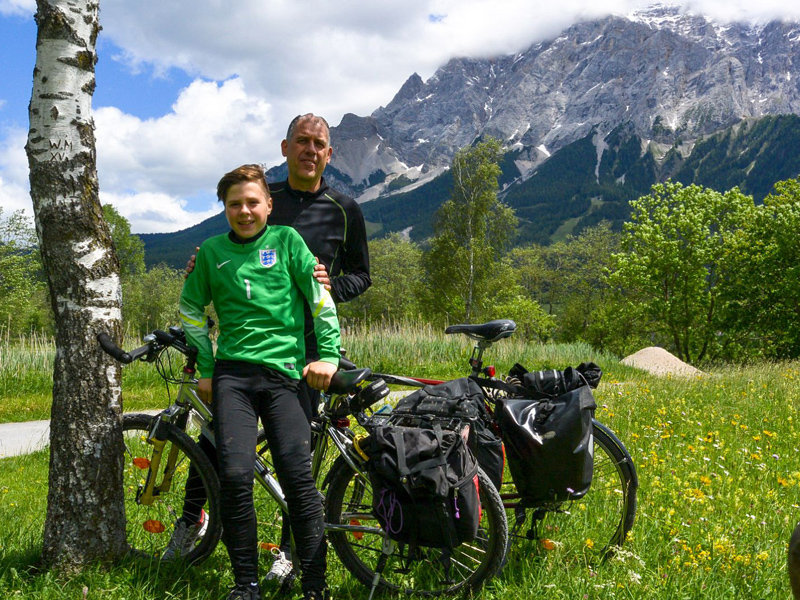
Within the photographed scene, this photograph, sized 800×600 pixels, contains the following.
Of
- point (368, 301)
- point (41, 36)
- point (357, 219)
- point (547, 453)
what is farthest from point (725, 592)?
point (368, 301)

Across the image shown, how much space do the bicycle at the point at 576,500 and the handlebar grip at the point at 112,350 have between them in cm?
127

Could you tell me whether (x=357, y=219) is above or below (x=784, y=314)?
above

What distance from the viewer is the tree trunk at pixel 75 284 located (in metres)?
2.92

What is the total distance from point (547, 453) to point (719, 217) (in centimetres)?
2979

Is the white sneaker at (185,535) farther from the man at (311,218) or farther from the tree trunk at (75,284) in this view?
the tree trunk at (75,284)

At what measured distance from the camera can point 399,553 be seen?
302cm

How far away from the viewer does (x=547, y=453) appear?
3082 mm

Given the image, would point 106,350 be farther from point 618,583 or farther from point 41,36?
point 618,583

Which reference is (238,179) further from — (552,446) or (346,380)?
(552,446)

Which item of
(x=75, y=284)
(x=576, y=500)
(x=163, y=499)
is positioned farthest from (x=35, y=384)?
(x=576, y=500)

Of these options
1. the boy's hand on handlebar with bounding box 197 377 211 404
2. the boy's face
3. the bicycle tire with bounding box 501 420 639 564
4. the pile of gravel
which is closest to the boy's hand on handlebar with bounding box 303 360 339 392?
the boy's hand on handlebar with bounding box 197 377 211 404

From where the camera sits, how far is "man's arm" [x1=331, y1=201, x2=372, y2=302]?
3.45 meters

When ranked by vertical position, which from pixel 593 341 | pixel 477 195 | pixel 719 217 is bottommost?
pixel 593 341

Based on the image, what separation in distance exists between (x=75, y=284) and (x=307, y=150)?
4.57ft
